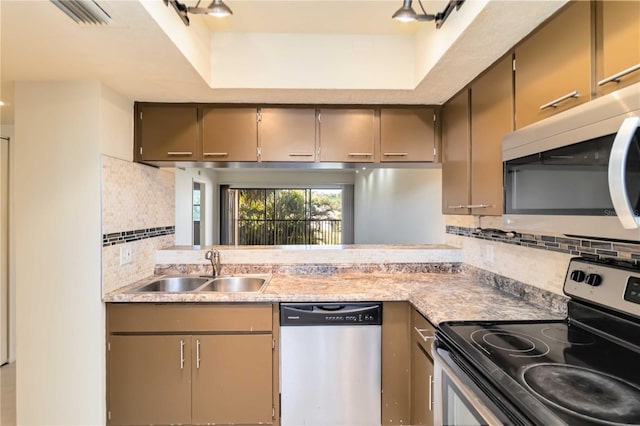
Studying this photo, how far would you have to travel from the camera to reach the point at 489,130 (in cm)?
161

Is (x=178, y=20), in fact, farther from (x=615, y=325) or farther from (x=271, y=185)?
(x=271, y=185)

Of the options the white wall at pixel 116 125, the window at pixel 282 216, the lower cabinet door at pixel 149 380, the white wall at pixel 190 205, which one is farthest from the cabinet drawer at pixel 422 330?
the window at pixel 282 216

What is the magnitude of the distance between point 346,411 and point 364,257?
3.40ft

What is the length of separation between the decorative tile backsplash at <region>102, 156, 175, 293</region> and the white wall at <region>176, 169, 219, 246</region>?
1.55m

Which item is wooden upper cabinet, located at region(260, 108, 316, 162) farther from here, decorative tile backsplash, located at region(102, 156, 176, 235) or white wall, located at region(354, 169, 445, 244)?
white wall, located at region(354, 169, 445, 244)

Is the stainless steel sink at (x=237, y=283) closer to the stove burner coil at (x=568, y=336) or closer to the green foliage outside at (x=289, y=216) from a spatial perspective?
the stove burner coil at (x=568, y=336)

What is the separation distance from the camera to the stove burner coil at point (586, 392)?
76 cm

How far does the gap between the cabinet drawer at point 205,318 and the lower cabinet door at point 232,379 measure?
0.06m

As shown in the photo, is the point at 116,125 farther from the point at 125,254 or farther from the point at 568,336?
the point at 568,336

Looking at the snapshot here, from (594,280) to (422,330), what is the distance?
2.55ft

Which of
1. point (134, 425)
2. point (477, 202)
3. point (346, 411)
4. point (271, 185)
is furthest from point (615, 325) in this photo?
point (271, 185)

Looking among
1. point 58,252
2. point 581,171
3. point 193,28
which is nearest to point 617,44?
point 581,171

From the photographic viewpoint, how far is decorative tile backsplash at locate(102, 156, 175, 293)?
1.87 m

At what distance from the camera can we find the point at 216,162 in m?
2.18
